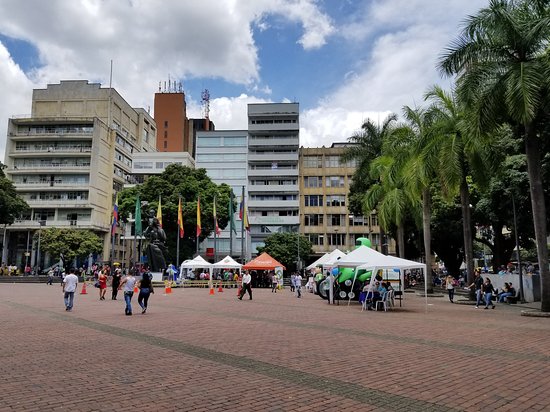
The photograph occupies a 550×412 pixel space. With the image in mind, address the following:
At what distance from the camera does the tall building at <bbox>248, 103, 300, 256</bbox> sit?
75.1 metres

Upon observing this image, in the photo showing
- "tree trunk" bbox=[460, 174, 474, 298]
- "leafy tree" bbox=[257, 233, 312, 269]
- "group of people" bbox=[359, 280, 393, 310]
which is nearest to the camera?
"group of people" bbox=[359, 280, 393, 310]

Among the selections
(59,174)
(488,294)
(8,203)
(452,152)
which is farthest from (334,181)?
(488,294)

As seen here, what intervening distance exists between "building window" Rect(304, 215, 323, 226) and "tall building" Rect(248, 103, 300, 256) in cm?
148

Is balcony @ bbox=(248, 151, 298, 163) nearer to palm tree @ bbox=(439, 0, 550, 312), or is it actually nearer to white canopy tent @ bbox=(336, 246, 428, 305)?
white canopy tent @ bbox=(336, 246, 428, 305)

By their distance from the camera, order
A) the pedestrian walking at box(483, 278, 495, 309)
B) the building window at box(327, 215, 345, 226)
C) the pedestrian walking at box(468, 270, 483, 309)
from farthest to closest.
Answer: the building window at box(327, 215, 345, 226) → the pedestrian walking at box(468, 270, 483, 309) → the pedestrian walking at box(483, 278, 495, 309)

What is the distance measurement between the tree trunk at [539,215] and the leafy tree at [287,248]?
149 ft

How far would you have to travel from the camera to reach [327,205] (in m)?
74.8

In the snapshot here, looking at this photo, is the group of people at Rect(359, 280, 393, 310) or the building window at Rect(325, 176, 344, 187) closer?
the group of people at Rect(359, 280, 393, 310)

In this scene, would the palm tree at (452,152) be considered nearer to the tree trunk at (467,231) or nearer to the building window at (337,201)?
the tree trunk at (467,231)

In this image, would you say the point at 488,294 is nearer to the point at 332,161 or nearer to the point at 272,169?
the point at 332,161

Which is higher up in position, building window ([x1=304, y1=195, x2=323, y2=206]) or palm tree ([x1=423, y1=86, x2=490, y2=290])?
building window ([x1=304, y1=195, x2=323, y2=206])

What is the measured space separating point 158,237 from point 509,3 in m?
33.1

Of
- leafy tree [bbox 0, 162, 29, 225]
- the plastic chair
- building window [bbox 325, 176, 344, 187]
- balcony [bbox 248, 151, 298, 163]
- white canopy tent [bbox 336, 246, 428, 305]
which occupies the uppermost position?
balcony [bbox 248, 151, 298, 163]

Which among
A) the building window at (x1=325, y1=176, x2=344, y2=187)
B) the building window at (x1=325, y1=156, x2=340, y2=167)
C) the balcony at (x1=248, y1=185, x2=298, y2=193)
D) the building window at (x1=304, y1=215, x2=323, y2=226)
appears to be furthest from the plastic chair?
the building window at (x1=325, y1=156, x2=340, y2=167)
